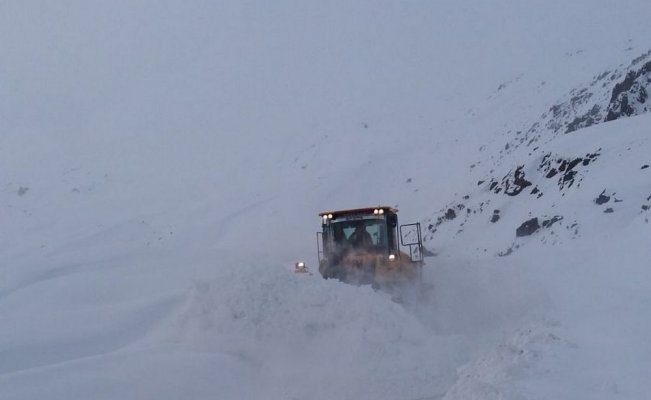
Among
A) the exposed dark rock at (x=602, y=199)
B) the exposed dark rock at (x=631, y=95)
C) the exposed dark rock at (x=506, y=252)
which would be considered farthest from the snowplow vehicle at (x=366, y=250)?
the exposed dark rock at (x=631, y=95)

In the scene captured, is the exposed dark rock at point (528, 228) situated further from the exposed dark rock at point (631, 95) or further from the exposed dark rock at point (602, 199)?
the exposed dark rock at point (631, 95)

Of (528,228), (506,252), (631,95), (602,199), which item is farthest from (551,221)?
(631,95)

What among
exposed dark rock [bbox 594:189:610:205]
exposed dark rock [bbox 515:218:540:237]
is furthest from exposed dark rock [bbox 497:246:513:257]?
exposed dark rock [bbox 594:189:610:205]

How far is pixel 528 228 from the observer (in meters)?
19.1

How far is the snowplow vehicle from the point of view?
12266 millimetres

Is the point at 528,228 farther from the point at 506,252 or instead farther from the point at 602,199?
the point at 602,199

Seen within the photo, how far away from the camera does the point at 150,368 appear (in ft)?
26.6

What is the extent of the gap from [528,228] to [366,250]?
769 cm

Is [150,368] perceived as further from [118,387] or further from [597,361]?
[597,361]

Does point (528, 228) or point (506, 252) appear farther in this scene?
point (528, 228)

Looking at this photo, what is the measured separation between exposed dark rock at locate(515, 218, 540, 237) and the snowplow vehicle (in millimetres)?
6605

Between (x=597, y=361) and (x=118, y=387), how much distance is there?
4621 mm

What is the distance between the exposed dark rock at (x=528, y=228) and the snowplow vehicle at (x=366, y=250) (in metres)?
6.60

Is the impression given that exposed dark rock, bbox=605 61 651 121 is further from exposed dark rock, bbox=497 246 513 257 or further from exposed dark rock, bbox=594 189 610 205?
exposed dark rock, bbox=497 246 513 257
